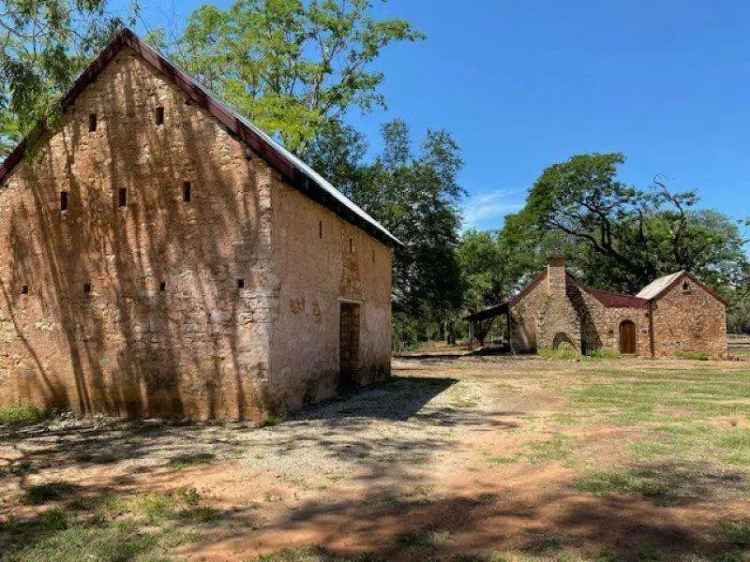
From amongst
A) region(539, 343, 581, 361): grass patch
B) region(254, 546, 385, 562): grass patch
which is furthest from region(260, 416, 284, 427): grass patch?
region(539, 343, 581, 361): grass patch

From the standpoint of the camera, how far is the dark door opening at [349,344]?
14.1m

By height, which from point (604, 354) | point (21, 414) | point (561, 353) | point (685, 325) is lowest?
point (604, 354)

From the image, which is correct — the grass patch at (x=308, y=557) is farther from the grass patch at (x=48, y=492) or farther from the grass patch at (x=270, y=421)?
the grass patch at (x=270, y=421)

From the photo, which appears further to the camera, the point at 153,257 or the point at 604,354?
the point at 604,354

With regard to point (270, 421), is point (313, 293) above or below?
above

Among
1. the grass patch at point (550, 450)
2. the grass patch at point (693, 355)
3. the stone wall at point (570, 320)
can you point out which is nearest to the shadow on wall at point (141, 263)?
the grass patch at point (550, 450)

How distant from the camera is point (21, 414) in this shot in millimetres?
10180

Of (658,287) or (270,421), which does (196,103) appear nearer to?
(270,421)

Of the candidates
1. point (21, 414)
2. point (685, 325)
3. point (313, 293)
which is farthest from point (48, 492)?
point (685, 325)

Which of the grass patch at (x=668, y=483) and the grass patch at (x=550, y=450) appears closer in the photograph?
the grass patch at (x=668, y=483)

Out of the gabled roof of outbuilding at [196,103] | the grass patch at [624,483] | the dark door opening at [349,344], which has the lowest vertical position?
the grass patch at [624,483]

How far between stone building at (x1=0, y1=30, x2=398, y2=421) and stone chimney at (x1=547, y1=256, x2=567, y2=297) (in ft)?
72.0

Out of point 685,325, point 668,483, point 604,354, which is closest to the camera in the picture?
point 668,483

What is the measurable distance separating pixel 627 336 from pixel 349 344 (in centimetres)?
2167
